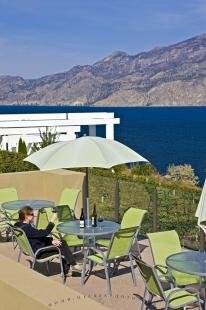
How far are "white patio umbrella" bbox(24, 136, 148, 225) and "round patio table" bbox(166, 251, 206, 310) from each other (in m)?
2.03

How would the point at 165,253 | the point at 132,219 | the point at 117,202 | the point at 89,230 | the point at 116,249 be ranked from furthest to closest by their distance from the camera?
the point at 117,202 → the point at 132,219 → the point at 89,230 → the point at 116,249 → the point at 165,253

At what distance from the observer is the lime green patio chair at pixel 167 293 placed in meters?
5.52

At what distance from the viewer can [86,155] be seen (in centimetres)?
808

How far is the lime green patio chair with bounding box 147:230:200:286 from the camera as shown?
6.39 m

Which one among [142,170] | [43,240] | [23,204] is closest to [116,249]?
[43,240]

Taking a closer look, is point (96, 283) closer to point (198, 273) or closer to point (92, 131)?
point (198, 273)

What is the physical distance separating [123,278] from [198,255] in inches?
66.5

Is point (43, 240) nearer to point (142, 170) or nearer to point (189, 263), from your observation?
point (189, 263)

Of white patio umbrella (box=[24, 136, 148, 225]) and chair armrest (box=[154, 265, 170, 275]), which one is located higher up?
white patio umbrella (box=[24, 136, 148, 225])

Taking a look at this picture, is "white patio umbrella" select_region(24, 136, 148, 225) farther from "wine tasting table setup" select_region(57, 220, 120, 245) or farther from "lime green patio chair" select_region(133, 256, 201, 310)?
"lime green patio chair" select_region(133, 256, 201, 310)

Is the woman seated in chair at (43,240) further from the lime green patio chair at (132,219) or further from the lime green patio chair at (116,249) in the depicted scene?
the lime green patio chair at (132,219)

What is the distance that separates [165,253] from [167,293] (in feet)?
3.33

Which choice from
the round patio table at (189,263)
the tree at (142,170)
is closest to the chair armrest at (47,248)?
the round patio table at (189,263)

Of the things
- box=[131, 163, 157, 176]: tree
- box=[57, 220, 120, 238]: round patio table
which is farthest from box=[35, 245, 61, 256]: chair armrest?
box=[131, 163, 157, 176]: tree
